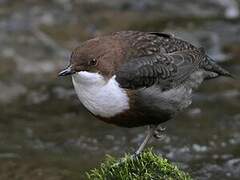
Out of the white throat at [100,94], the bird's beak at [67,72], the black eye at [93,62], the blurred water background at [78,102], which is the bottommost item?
the blurred water background at [78,102]

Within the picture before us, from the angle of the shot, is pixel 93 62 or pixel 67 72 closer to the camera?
pixel 67 72

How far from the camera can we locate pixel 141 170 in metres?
4.33

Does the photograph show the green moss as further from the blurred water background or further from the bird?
the blurred water background

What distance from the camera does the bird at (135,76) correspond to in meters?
4.30

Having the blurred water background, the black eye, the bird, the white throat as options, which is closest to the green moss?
the bird

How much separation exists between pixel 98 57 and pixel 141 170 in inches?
28.3

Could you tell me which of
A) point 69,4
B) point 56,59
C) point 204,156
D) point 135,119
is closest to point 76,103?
point 56,59

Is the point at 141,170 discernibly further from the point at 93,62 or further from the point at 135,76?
the point at 93,62

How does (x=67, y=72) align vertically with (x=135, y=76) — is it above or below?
above

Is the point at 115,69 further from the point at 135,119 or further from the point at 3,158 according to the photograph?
the point at 3,158

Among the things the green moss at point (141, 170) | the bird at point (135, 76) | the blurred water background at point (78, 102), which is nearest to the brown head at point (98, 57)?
the bird at point (135, 76)

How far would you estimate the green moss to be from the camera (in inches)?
168

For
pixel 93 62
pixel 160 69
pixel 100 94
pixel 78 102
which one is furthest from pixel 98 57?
pixel 78 102

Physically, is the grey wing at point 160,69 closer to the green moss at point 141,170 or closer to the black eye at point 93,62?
the black eye at point 93,62
